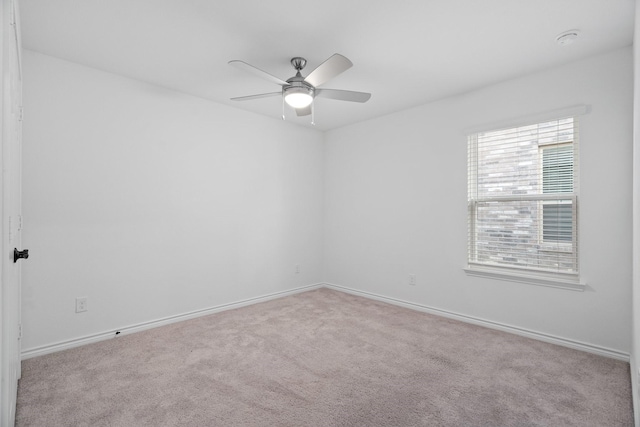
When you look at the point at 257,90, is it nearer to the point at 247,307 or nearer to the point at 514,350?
the point at 247,307

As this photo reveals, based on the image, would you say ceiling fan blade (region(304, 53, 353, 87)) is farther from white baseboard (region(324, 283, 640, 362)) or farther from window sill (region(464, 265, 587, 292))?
white baseboard (region(324, 283, 640, 362))

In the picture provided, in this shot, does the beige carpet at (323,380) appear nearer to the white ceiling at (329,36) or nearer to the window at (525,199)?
the window at (525,199)

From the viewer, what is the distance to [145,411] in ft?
6.08

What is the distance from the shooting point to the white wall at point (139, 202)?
8.56ft

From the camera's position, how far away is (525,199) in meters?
3.01

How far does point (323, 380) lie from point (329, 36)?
2439 mm

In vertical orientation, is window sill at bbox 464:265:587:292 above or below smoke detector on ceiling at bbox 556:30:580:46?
below

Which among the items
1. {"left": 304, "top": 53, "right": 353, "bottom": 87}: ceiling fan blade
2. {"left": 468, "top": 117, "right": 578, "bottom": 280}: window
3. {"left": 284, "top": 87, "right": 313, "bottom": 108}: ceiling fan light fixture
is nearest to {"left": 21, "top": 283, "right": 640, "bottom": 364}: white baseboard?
{"left": 468, "top": 117, "right": 578, "bottom": 280}: window

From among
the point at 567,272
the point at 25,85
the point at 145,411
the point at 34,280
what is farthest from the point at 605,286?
the point at 25,85

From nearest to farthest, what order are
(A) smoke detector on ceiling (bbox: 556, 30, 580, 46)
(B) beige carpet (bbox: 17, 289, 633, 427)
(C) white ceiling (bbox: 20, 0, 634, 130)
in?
(B) beige carpet (bbox: 17, 289, 633, 427)
(C) white ceiling (bbox: 20, 0, 634, 130)
(A) smoke detector on ceiling (bbox: 556, 30, 580, 46)

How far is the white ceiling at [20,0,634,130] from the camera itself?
6.71ft

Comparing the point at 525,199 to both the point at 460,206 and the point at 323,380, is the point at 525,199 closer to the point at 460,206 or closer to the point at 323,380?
the point at 460,206

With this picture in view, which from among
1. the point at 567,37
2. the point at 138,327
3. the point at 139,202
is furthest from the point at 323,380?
the point at 567,37

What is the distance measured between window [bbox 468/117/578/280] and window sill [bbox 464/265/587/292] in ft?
0.12
